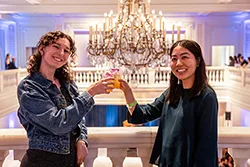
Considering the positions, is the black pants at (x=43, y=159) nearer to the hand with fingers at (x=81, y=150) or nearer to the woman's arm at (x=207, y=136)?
the hand with fingers at (x=81, y=150)

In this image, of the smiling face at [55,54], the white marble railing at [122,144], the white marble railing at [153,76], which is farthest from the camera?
the white marble railing at [153,76]

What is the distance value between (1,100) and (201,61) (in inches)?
285

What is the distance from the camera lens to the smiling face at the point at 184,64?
4.67 feet

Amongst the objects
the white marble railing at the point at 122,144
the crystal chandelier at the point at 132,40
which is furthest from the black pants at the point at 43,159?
the crystal chandelier at the point at 132,40

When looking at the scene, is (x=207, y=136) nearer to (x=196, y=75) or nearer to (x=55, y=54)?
(x=196, y=75)

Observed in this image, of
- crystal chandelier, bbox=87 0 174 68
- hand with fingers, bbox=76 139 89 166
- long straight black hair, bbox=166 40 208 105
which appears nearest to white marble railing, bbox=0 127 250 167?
hand with fingers, bbox=76 139 89 166

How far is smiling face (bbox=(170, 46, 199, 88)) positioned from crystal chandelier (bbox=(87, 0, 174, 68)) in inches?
124

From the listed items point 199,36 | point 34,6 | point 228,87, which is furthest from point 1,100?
point 199,36

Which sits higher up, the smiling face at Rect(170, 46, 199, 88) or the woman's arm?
the smiling face at Rect(170, 46, 199, 88)

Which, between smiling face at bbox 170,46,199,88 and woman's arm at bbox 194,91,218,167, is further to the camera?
smiling face at bbox 170,46,199,88

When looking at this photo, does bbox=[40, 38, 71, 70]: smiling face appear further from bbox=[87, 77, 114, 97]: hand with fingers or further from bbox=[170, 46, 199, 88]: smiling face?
bbox=[170, 46, 199, 88]: smiling face

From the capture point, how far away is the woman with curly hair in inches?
50.7

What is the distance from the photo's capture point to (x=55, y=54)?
139cm

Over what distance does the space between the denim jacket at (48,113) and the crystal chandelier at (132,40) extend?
129 inches
